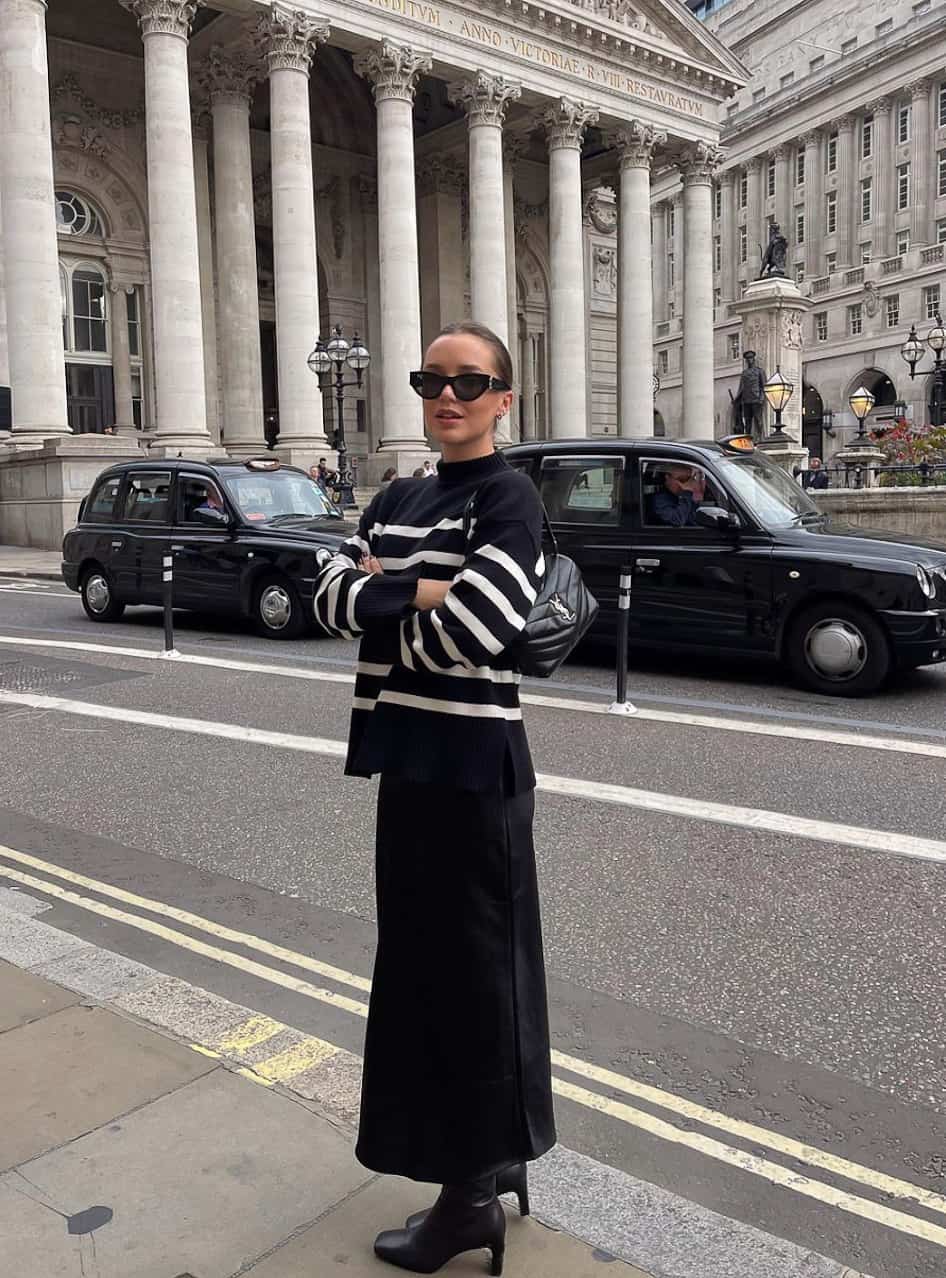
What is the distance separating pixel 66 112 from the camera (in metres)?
34.5

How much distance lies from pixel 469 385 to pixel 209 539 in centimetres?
1160

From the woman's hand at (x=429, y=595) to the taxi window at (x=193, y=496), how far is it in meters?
11.8

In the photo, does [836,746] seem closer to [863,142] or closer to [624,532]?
[624,532]

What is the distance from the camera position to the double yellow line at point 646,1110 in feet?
9.23

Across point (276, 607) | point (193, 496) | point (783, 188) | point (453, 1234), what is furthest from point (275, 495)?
point (783, 188)

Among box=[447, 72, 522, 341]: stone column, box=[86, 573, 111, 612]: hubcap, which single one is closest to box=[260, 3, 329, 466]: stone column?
box=[447, 72, 522, 341]: stone column

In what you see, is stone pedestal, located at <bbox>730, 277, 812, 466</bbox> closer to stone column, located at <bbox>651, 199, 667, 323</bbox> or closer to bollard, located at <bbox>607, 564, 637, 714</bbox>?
bollard, located at <bbox>607, 564, 637, 714</bbox>

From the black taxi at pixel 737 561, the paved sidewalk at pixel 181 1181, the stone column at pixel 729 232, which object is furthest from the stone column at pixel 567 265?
the stone column at pixel 729 232

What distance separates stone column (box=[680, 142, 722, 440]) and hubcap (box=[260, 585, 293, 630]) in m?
32.9

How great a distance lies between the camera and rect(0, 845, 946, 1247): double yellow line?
111 inches

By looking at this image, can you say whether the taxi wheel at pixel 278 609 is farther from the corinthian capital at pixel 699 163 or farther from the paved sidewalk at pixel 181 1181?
the corinthian capital at pixel 699 163

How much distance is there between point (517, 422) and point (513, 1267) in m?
46.9

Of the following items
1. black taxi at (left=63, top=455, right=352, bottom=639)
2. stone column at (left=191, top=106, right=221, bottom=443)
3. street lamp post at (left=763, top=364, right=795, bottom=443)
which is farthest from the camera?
stone column at (left=191, top=106, right=221, bottom=443)

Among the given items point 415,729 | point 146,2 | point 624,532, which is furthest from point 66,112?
point 415,729
